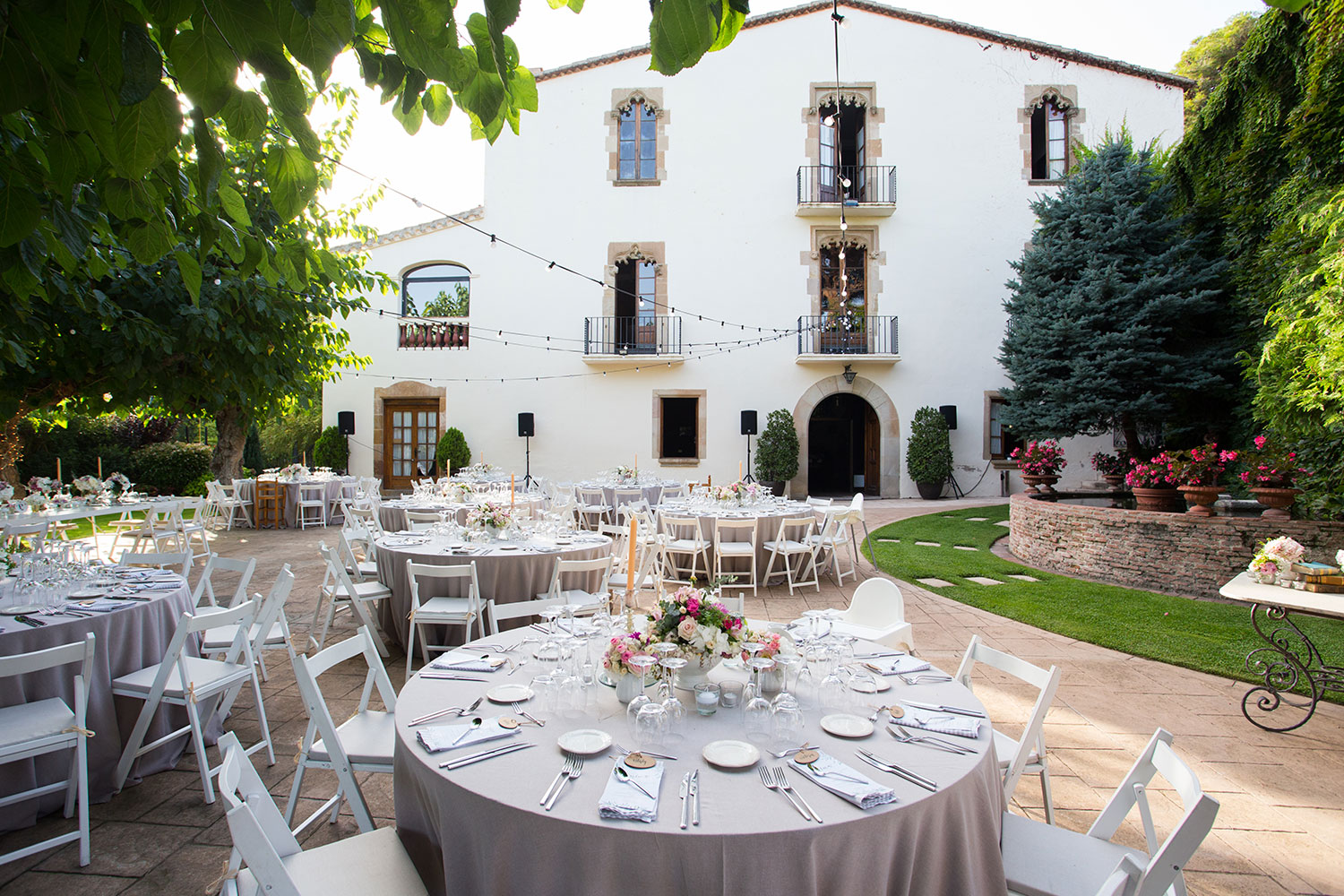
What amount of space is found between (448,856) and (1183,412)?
1194cm

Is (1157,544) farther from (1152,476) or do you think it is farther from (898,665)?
(898,665)

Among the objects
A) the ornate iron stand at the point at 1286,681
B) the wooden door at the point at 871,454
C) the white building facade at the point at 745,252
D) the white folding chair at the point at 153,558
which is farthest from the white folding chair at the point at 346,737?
the wooden door at the point at 871,454

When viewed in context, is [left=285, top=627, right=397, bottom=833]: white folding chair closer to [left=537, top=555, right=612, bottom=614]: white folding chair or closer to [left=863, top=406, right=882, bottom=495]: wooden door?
[left=537, top=555, right=612, bottom=614]: white folding chair

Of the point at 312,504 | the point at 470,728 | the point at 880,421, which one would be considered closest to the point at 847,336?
the point at 880,421

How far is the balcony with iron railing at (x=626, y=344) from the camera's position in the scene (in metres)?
14.4

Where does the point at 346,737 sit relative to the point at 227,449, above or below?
below

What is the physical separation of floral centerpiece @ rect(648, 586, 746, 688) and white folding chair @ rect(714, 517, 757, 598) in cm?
396

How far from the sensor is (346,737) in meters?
2.41

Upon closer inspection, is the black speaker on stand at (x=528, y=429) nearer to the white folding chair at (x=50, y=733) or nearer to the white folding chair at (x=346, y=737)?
the white folding chair at (x=50, y=733)

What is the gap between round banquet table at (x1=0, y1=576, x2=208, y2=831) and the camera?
262cm

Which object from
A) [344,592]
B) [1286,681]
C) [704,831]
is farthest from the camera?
[344,592]

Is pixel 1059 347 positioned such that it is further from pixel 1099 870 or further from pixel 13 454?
pixel 13 454

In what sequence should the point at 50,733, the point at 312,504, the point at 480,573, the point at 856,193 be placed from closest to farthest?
the point at 50,733
the point at 480,573
the point at 312,504
the point at 856,193

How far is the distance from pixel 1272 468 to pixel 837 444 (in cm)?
1120
